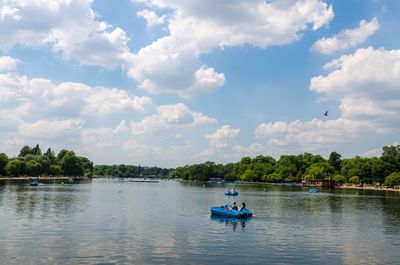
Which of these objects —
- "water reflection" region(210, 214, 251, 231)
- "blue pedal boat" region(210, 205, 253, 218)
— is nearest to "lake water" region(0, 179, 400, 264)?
"water reflection" region(210, 214, 251, 231)

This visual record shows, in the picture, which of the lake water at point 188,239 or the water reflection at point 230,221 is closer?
the lake water at point 188,239

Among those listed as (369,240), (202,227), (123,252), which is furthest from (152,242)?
(369,240)

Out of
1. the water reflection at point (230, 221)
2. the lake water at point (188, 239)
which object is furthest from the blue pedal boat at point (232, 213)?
the lake water at point (188, 239)

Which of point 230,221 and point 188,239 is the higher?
point 230,221

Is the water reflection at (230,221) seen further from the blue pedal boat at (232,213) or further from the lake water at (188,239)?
the blue pedal boat at (232,213)

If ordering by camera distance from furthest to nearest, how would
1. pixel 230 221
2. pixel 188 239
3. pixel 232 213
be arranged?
1. pixel 232 213
2. pixel 230 221
3. pixel 188 239

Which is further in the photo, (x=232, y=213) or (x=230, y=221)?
(x=232, y=213)

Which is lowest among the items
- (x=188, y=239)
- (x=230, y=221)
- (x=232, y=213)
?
(x=188, y=239)

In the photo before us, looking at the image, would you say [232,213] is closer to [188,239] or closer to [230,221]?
[230,221]

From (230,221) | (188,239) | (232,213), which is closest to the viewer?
(188,239)

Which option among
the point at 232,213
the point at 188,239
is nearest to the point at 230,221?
the point at 232,213

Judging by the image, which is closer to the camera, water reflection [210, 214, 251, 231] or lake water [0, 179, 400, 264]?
lake water [0, 179, 400, 264]

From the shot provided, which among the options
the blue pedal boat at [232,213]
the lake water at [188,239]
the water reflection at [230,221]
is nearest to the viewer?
the lake water at [188,239]

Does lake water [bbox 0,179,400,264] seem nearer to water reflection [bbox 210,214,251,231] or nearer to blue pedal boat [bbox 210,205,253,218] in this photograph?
water reflection [bbox 210,214,251,231]
